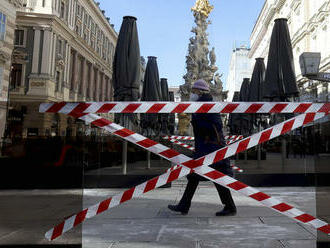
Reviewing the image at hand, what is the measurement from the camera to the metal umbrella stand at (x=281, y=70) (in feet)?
26.4

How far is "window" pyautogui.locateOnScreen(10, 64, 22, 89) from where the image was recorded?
1254 inches

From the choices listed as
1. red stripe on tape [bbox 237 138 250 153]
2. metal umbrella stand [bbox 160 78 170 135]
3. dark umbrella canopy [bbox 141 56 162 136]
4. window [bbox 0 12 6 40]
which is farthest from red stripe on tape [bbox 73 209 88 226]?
window [bbox 0 12 6 40]

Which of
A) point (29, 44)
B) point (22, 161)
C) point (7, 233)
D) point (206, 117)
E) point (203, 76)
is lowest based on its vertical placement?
point (7, 233)

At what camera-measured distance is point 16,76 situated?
106ft

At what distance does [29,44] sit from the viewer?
33.0 meters

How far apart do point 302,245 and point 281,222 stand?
89 cm

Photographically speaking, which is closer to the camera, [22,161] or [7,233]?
[7,233]

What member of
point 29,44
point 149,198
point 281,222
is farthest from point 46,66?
point 281,222

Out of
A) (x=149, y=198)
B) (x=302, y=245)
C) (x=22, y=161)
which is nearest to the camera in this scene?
(x=302, y=245)

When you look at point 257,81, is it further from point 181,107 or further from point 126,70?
point 181,107

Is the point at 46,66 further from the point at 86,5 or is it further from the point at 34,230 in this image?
the point at 34,230

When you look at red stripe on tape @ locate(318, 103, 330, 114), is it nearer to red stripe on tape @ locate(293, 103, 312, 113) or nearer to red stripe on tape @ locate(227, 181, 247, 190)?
red stripe on tape @ locate(293, 103, 312, 113)

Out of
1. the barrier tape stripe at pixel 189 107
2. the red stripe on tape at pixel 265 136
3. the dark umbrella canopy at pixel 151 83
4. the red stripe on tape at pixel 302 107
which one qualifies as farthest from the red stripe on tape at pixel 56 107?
the dark umbrella canopy at pixel 151 83

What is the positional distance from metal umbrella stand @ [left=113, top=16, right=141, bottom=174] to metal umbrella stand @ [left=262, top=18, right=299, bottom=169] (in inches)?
140
